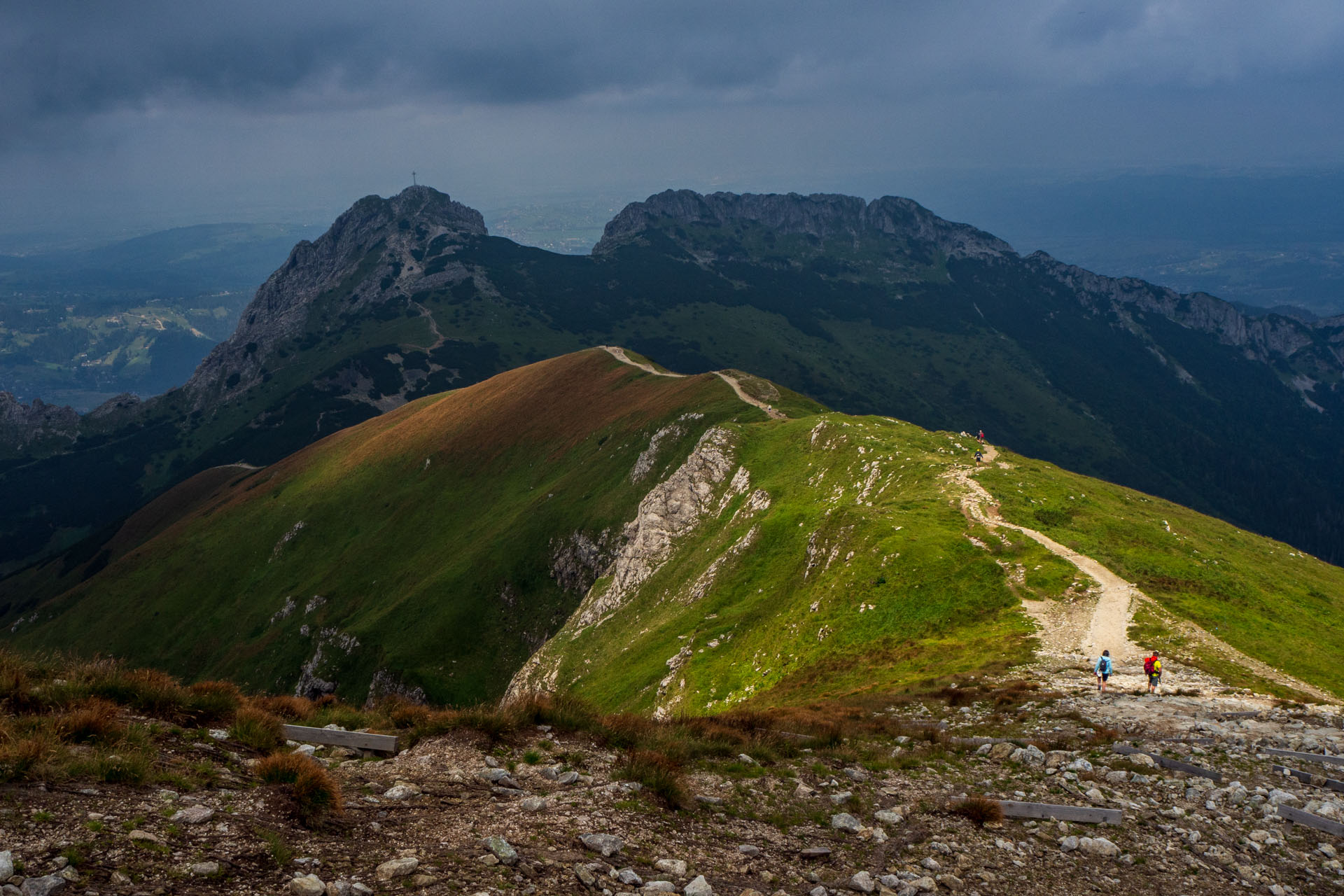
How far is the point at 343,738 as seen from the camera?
15773 millimetres

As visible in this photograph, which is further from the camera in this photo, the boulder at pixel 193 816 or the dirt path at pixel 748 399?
the dirt path at pixel 748 399

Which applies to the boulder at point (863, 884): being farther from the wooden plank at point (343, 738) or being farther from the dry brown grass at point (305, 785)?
the wooden plank at point (343, 738)

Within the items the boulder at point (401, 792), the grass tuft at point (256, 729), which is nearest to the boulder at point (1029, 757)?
the boulder at point (401, 792)

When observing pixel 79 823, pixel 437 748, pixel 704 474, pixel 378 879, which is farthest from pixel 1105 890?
pixel 704 474

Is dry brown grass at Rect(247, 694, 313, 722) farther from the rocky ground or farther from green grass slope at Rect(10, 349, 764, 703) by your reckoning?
green grass slope at Rect(10, 349, 764, 703)

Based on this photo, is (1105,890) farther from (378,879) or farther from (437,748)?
(437,748)

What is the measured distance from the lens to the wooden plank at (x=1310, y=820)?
14.8 metres

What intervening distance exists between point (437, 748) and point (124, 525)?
222 meters

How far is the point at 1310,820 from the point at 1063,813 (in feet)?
18.5

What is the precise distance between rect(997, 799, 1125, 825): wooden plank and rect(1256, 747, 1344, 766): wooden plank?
7.71 meters

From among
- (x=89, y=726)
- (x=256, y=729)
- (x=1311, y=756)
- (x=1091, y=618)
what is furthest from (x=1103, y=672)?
(x=89, y=726)

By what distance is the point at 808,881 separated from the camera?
12.0 meters

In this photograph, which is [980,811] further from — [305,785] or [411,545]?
[411,545]

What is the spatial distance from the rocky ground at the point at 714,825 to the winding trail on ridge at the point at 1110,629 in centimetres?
844
